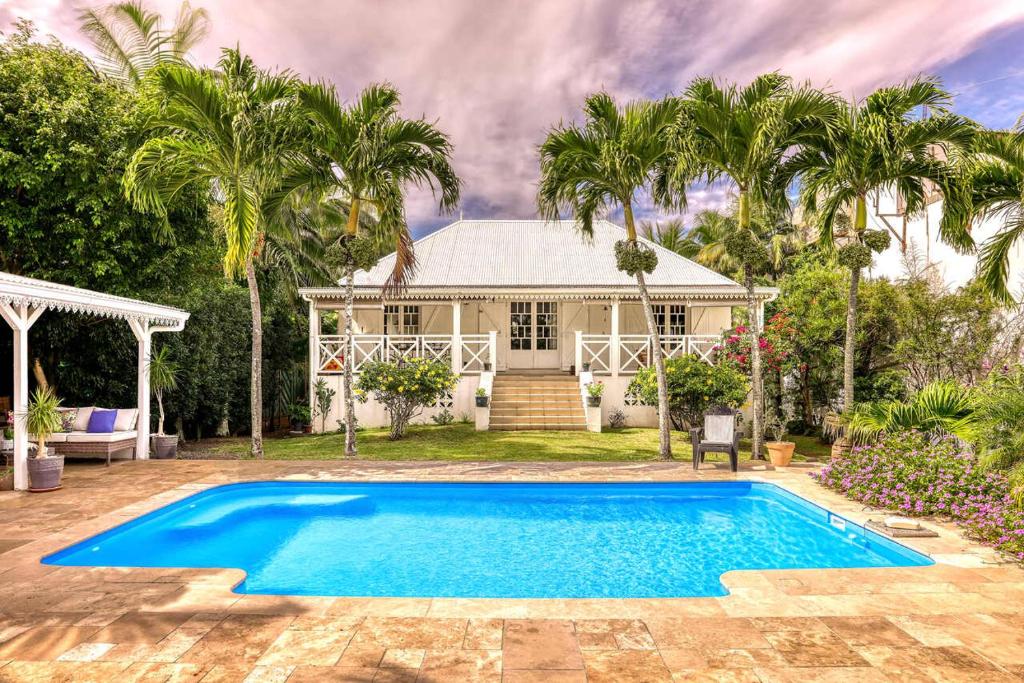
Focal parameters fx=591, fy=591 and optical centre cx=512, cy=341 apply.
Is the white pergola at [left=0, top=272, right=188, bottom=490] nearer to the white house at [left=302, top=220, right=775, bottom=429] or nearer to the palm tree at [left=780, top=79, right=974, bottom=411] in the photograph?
the white house at [left=302, top=220, right=775, bottom=429]

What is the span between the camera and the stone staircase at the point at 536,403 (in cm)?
1462

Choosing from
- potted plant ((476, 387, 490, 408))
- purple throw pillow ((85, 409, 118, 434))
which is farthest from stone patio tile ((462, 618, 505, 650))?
potted plant ((476, 387, 490, 408))

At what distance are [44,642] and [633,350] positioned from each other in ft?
51.2

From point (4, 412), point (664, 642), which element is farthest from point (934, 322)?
point (4, 412)

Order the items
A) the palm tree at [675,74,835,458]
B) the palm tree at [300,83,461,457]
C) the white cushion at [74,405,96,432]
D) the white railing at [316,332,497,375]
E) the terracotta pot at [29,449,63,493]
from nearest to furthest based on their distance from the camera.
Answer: the terracotta pot at [29,449,63,493] < the palm tree at [675,74,835,458] < the palm tree at [300,83,461,457] < the white cushion at [74,405,96,432] < the white railing at [316,332,497,375]

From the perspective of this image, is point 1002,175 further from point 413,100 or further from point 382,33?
point 382,33

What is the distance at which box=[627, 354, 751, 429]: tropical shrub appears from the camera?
12633mm

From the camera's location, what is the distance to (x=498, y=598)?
4.59 meters

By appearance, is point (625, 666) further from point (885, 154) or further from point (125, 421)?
point (125, 421)

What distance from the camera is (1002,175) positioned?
858cm

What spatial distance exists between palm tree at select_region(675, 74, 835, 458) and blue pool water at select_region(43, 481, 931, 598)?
3.70 meters

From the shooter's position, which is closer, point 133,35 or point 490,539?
point 490,539

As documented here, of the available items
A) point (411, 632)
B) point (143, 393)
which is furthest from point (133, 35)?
point (411, 632)

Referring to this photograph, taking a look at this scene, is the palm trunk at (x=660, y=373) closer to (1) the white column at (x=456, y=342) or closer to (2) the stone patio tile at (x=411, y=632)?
(1) the white column at (x=456, y=342)
